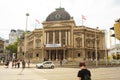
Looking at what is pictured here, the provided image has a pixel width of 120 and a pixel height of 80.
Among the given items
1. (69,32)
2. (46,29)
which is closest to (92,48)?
(69,32)

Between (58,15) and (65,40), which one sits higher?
(58,15)

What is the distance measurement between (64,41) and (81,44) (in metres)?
6.10

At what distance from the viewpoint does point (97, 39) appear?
90.3m

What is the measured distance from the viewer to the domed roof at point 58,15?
293ft

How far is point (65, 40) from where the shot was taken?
85938mm

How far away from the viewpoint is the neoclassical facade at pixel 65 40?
84.4 metres

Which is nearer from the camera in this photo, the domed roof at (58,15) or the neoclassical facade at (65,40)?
the neoclassical facade at (65,40)

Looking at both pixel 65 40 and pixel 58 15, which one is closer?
pixel 65 40

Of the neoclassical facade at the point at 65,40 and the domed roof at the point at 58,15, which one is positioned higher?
the domed roof at the point at 58,15

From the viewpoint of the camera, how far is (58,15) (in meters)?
90.2

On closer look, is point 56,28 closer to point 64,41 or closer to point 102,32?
point 64,41

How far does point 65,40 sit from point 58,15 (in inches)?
413

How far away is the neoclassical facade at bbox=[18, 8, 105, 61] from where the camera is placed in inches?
3324

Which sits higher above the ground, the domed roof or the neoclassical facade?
the domed roof
